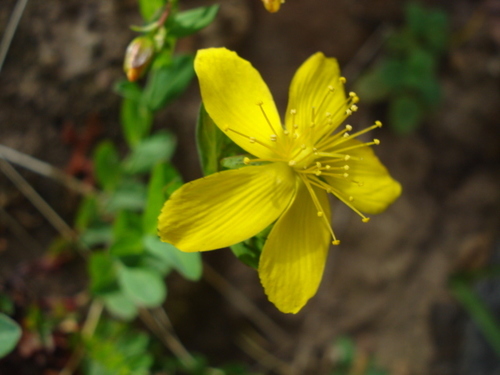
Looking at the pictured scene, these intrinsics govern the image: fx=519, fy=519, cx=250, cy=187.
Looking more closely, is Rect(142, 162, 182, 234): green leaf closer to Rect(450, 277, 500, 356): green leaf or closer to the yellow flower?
the yellow flower

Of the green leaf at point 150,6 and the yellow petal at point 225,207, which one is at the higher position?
the green leaf at point 150,6

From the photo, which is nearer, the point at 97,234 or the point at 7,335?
the point at 7,335

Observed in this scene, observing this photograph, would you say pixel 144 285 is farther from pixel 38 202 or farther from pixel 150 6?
pixel 150 6

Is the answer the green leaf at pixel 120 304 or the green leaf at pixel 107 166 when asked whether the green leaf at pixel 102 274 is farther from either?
the green leaf at pixel 107 166

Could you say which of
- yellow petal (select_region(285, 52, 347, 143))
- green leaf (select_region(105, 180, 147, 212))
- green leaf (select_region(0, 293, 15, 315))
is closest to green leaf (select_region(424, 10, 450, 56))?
yellow petal (select_region(285, 52, 347, 143))

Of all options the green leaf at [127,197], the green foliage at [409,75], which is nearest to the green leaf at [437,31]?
the green foliage at [409,75]

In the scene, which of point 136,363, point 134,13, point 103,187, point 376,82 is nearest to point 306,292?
point 136,363

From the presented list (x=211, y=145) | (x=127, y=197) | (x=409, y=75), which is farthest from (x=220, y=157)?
(x=409, y=75)
